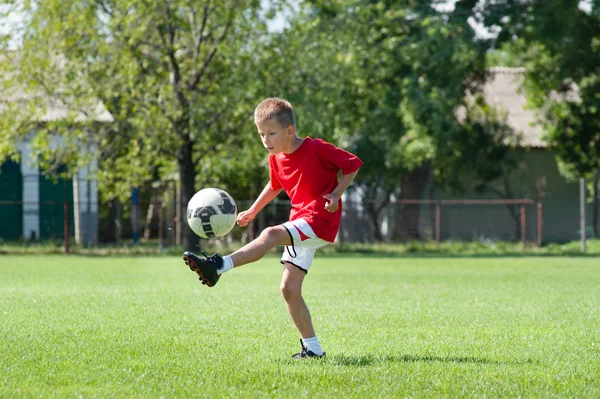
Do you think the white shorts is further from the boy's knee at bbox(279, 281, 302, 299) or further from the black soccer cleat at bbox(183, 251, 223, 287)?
the black soccer cleat at bbox(183, 251, 223, 287)

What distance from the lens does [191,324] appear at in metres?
9.21

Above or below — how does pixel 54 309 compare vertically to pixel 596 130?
below

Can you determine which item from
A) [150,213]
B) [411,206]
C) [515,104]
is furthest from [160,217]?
[515,104]

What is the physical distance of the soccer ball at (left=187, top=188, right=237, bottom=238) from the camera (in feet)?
24.7

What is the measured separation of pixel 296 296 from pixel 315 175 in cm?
88

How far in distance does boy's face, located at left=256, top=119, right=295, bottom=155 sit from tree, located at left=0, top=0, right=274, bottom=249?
759 inches

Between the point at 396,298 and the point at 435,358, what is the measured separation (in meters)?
5.74

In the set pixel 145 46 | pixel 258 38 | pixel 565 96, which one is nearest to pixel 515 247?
pixel 565 96

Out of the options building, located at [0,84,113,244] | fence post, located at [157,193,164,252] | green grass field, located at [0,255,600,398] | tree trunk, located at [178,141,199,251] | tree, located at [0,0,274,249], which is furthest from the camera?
building, located at [0,84,113,244]

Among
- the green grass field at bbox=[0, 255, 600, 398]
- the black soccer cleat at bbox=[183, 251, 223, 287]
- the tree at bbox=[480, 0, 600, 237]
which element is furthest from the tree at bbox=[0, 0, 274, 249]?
the black soccer cleat at bbox=[183, 251, 223, 287]

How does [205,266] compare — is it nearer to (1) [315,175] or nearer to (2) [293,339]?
(1) [315,175]

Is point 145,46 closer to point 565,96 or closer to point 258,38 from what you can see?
point 258,38

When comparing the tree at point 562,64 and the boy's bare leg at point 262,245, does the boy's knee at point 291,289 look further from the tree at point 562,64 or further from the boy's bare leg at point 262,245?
the tree at point 562,64

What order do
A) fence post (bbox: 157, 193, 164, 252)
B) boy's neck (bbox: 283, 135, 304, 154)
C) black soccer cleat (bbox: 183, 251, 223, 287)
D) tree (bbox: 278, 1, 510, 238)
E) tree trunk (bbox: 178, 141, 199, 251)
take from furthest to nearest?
fence post (bbox: 157, 193, 164, 252) → tree (bbox: 278, 1, 510, 238) → tree trunk (bbox: 178, 141, 199, 251) → boy's neck (bbox: 283, 135, 304, 154) → black soccer cleat (bbox: 183, 251, 223, 287)
